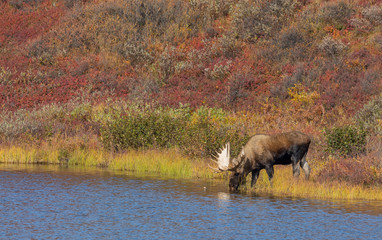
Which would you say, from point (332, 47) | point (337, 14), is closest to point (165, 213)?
point (332, 47)

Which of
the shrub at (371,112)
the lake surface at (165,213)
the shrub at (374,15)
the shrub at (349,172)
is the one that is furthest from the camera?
the shrub at (374,15)

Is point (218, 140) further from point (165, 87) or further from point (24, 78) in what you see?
point (24, 78)

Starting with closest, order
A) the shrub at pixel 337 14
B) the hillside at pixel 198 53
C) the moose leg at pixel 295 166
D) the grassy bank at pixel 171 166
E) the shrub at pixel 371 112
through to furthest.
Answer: the grassy bank at pixel 171 166
the moose leg at pixel 295 166
the shrub at pixel 371 112
the hillside at pixel 198 53
the shrub at pixel 337 14

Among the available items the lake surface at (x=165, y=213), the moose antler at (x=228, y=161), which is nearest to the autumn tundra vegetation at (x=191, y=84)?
the moose antler at (x=228, y=161)

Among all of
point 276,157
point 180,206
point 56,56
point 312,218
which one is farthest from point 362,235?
point 56,56

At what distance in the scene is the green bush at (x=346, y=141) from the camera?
64.5ft

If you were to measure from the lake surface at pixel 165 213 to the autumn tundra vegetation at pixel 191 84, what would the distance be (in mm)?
2392

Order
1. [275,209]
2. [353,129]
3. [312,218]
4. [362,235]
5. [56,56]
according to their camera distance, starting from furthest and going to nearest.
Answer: [56,56] → [353,129] → [275,209] → [312,218] → [362,235]

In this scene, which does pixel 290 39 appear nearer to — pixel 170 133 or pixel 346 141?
pixel 170 133

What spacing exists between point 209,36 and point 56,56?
12.0 metres

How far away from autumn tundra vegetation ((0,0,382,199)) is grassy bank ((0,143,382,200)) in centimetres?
6

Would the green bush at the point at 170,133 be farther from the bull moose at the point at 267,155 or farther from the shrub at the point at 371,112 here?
the shrub at the point at 371,112

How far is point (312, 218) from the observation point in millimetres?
12609

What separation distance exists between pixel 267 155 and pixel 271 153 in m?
0.16
